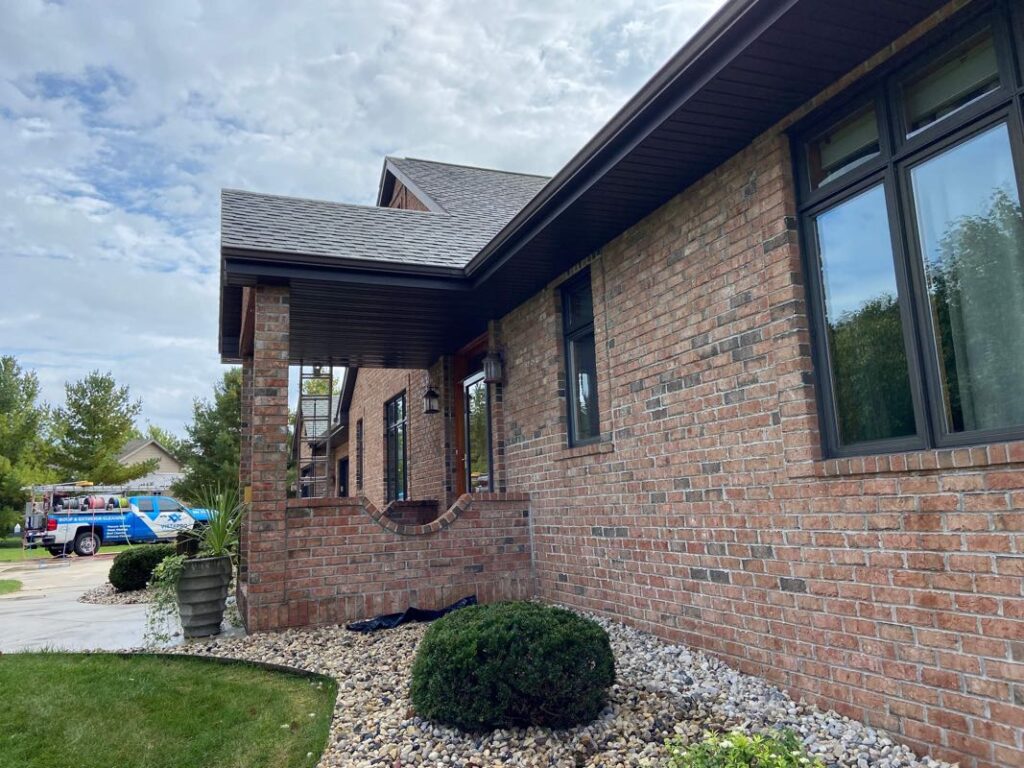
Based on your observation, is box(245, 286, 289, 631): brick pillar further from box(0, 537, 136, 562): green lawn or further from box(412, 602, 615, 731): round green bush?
box(0, 537, 136, 562): green lawn

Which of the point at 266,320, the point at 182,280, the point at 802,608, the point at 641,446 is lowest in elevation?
the point at 802,608

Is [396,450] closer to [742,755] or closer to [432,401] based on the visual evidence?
[432,401]

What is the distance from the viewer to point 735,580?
3947 millimetres

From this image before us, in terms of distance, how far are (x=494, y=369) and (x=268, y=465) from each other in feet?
8.82

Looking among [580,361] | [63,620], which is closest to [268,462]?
[580,361]

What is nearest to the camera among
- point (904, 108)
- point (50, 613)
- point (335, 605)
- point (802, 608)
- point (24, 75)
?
Answer: point (904, 108)

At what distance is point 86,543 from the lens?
61.7ft

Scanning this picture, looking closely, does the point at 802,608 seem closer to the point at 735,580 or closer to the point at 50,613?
the point at 735,580

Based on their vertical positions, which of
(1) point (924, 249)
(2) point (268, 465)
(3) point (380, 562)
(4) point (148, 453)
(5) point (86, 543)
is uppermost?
(4) point (148, 453)

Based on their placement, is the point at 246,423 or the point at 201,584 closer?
the point at 201,584

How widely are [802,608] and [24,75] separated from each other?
12663 mm

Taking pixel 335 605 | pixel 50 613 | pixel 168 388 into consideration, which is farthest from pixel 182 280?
pixel 168 388

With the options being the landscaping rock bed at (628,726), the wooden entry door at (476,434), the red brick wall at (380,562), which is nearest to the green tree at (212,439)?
the wooden entry door at (476,434)

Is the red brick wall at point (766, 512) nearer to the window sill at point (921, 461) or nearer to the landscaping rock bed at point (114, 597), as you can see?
the window sill at point (921, 461)
